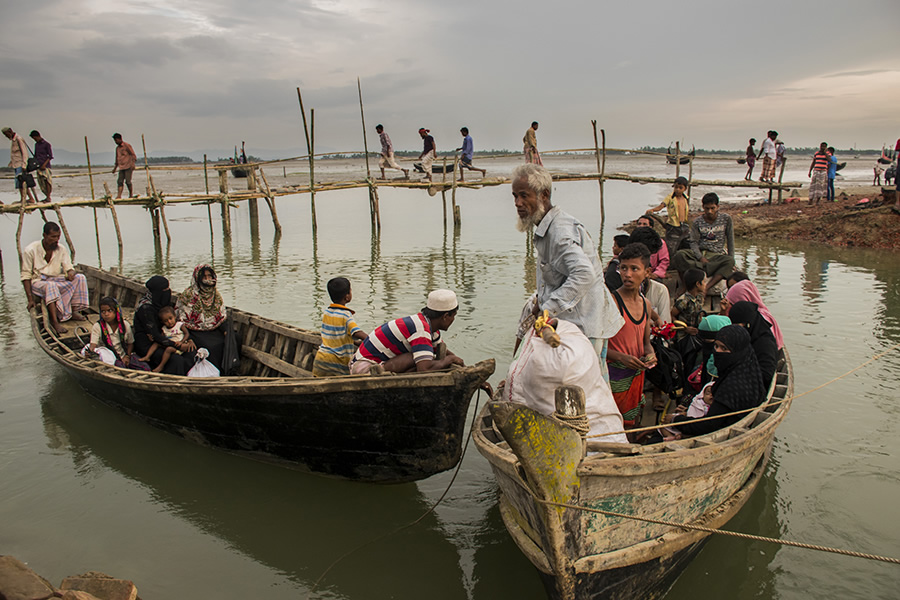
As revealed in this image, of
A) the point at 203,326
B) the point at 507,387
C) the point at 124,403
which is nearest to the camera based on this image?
the point at 507,387

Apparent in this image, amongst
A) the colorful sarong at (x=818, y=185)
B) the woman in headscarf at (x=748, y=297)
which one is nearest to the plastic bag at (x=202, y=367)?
the woman in headscarf at (x=748, y=297)

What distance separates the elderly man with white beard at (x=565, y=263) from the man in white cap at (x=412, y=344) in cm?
69

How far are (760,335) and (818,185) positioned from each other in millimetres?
16689

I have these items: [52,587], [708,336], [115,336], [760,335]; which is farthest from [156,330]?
[760,335]

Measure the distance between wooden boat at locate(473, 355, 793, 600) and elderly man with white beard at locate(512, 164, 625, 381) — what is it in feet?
2.49

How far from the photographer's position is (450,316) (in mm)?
4074

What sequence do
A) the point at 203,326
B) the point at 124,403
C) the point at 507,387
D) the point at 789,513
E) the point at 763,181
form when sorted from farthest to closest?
the point at 763,181 < the point at 203,326 < the point at 124,403 < the point at 789,513 < the point at 507,387

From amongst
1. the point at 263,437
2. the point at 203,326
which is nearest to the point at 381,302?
the point at 203,326

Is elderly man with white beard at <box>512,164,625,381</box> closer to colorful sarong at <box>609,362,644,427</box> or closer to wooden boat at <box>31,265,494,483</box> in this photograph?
colorful sarong at <box>609,362,644,427</box>

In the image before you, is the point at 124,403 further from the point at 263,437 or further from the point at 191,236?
the point at 191,236

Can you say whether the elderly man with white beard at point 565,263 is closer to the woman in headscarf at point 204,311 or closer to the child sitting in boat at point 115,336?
the woman in headscarf at point 204,311

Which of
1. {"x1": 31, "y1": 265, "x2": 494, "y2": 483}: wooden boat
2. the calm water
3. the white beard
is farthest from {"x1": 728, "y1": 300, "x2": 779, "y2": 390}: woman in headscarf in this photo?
{"x1": 31, "y1": 265, "x2": 494, "y2": 483}: wooden boat

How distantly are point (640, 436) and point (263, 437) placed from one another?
2.85 m

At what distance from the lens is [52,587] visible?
3.18 m
